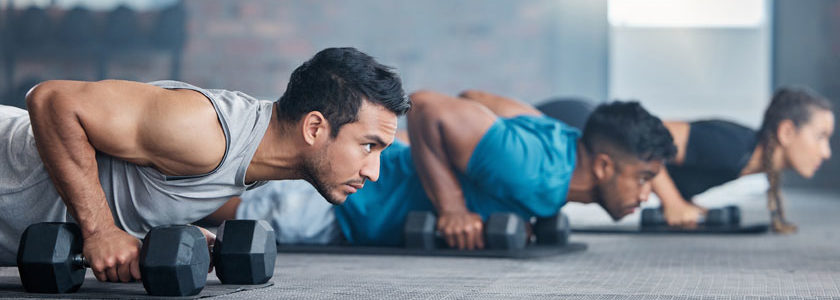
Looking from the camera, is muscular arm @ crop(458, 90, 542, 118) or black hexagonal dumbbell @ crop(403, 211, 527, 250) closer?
black hexagonal dumbbell @ crop(403, 211, 527, 250)

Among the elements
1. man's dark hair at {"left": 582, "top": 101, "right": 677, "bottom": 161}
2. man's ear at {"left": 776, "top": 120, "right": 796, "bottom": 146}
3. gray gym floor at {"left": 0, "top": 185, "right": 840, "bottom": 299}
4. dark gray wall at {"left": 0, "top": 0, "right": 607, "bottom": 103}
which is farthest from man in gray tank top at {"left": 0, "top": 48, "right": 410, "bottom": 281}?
dark gray wall at {"left": 0, "top": 0, "right": 607, "bottom": 103}

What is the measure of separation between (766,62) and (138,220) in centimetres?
559

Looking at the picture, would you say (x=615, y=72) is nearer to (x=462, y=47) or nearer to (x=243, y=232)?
(x=462, y=47)

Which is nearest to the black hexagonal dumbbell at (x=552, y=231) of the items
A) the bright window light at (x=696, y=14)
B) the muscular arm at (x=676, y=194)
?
the muscular arm at (x=676, y=194)

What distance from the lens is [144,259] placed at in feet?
4.29

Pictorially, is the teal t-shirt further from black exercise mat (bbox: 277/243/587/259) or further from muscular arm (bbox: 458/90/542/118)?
muscular arm (bbox: 458/90/542/118)

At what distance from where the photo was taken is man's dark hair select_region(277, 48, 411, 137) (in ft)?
4.64

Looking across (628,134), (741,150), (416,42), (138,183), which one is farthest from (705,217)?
(416,42)

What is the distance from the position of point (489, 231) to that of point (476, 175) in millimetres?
125

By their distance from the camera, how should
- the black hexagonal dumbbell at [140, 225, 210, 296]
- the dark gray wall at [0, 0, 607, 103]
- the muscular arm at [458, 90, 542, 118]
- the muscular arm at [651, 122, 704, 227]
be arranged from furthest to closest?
1. the dark gray wall at [0, 0, 607, 103]
2. the muscular arm at [651, 122, 704, 227]
3. the muscular arm at [458, 90, 542, 118]
4. the black hexagonal dumbbell at [140, 225, 210, 296]

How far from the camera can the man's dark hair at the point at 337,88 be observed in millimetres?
1415

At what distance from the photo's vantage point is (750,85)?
A: 21.7 feet

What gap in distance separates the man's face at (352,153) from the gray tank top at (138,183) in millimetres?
95

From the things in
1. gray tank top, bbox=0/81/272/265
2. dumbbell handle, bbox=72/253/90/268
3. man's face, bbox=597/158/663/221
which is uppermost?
gray tank top, bbox=0/81/272/265
